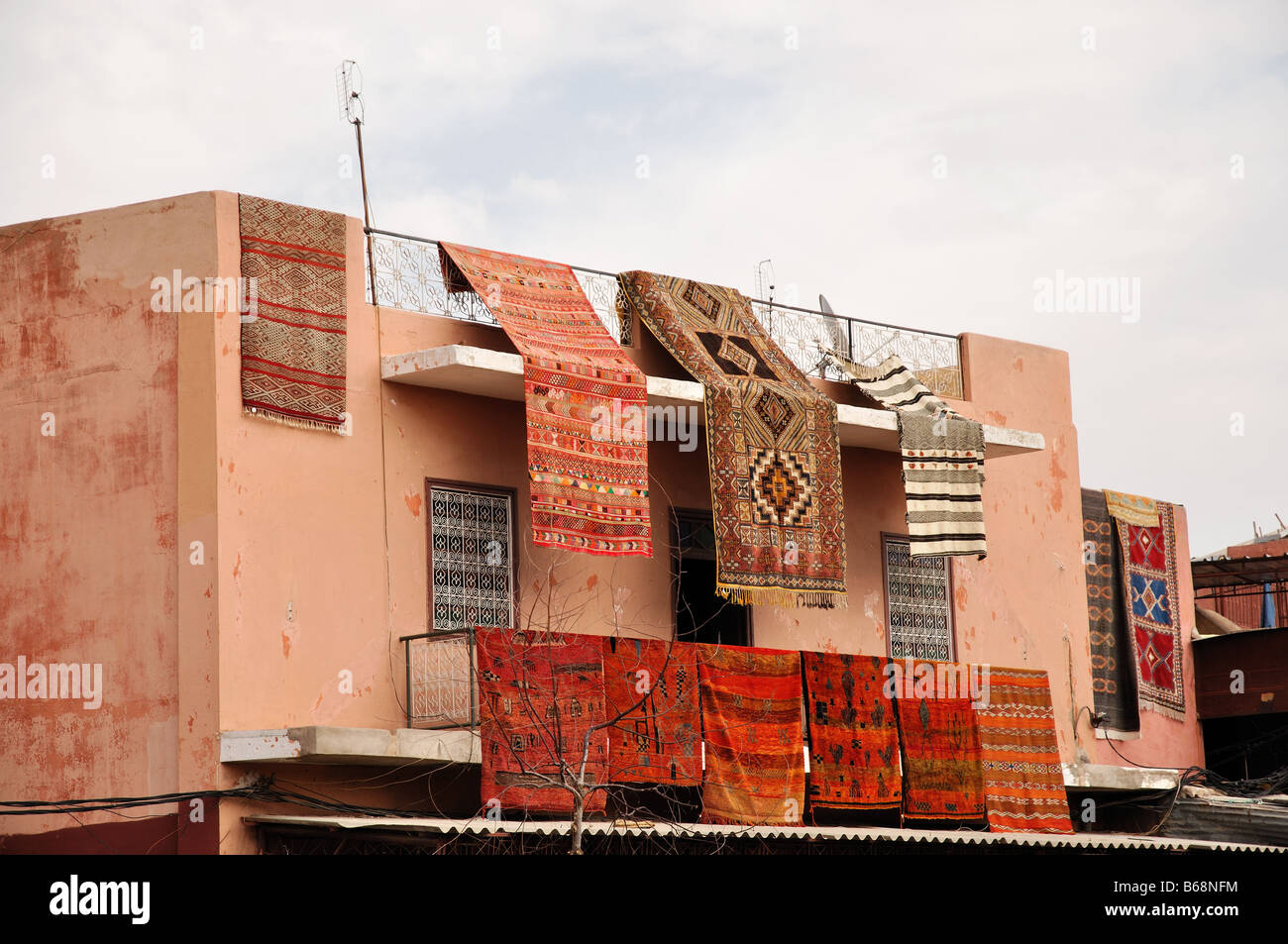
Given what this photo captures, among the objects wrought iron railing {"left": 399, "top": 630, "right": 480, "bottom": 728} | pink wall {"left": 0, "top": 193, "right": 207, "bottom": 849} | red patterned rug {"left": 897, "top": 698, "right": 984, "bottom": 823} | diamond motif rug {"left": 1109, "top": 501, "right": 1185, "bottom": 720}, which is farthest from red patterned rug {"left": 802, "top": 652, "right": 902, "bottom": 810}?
pink wall {"left": 0, "top": 193, "right": 207, "bottom": 849}

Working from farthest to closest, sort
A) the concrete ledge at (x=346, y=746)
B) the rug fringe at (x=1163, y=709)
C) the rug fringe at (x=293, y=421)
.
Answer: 1. the rug fringe at (x=1163, y=709)
2. the rug fringe at (x=293, y=421)
3. the concrete ledge at (x=346, y=746)

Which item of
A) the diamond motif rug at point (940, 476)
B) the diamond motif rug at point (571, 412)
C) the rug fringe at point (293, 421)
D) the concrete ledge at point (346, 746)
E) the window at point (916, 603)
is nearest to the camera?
the concrete ledge at point (346, 746)

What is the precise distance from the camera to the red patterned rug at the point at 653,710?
12.9 metres

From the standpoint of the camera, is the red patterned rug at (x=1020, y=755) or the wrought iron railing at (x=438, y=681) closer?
the wrought iron railing at (x=438, y=681)

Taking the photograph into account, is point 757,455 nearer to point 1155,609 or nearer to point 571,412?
point 571,412

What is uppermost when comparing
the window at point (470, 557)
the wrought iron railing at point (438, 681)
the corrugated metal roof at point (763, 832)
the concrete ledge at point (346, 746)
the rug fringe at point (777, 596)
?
the window at point (470, 557)

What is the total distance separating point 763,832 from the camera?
13055mm

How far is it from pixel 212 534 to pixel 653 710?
346 centimetres

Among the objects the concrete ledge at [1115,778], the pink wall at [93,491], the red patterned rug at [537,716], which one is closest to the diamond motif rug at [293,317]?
the pink wall at [93,491]

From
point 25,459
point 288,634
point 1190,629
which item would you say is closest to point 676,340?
point 288,634

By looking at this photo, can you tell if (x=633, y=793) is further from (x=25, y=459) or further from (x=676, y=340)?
(x=25, y=459)

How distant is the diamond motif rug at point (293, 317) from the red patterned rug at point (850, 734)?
14.4 feet

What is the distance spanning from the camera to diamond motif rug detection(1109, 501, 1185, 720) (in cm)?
1831

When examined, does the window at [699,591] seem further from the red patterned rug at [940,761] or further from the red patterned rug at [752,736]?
the red patterned rug at [940,761]
